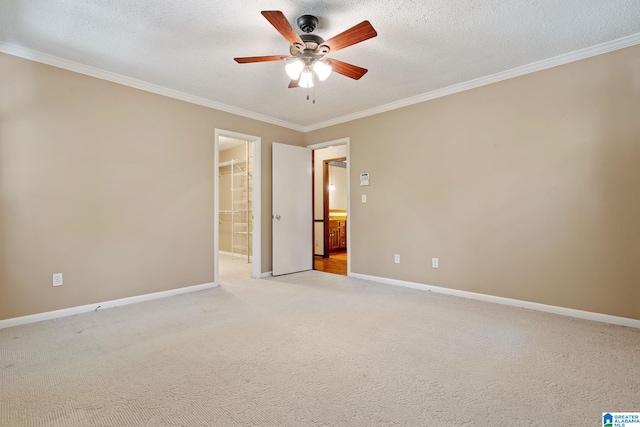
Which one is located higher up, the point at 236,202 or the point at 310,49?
the point at 310,49

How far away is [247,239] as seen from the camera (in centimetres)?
639

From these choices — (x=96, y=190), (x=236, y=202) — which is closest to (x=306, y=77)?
(x=96, y=190)

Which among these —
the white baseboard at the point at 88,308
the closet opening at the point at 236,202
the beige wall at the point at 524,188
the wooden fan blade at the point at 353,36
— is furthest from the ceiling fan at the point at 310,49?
the closet opening at the point at 236,202

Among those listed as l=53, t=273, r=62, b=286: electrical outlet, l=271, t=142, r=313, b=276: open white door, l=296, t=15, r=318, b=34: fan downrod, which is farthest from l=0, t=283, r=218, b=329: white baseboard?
l=296, t=15, r=318, b=34: fan downrod

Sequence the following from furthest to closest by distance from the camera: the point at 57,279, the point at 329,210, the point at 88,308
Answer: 1. the point at 329,210
2. the point at 88,308
3. the point at 57,279

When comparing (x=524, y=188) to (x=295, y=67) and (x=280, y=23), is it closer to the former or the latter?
(x=295, y=67)

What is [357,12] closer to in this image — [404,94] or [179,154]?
[404,94]

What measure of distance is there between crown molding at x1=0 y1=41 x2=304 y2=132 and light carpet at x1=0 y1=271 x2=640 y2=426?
8.14 ft

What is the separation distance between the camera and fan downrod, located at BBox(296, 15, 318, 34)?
2.25 metres

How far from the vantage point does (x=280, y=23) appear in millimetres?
1919

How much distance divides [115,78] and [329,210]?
16.1 feet

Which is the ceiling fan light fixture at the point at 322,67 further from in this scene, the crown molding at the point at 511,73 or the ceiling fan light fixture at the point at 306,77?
the crown molding at the point at 511,73

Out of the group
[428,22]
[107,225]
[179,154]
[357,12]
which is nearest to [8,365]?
[107,225]

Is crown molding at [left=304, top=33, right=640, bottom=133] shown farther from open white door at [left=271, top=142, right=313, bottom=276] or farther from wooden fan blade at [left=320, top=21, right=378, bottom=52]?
wooden fan blade at [left=320, top=21, right=378, bottom=52]
